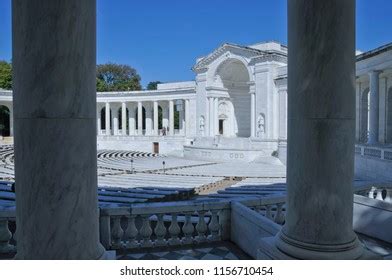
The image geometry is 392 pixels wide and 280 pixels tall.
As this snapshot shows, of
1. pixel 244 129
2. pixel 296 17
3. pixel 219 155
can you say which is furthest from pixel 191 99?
pixel 296 17

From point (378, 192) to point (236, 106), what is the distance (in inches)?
2335

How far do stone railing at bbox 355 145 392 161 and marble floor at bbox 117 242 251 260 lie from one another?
2322 centimetres

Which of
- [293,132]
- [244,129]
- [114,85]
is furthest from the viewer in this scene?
[114,85]

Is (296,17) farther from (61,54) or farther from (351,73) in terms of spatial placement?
(61,54)

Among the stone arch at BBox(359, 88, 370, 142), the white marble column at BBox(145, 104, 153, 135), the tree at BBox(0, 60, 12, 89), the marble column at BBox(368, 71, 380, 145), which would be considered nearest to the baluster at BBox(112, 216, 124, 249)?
the marble column at BBox(368, 71, 380, 145)

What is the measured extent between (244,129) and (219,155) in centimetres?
2102

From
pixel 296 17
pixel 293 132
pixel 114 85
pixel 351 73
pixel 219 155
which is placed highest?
pixel 114 85

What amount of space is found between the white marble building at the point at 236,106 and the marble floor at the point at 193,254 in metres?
33.7

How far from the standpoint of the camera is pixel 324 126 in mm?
5496

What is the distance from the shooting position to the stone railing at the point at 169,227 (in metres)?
8.80

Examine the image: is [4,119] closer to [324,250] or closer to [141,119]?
[141,119]

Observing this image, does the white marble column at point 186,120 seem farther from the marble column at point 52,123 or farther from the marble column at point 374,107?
the marble column at point 52,123

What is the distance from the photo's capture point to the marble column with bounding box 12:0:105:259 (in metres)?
4.52
